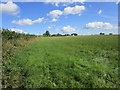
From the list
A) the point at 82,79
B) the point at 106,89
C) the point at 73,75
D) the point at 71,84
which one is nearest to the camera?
the point at 106,89

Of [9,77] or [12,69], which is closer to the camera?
[9,77]

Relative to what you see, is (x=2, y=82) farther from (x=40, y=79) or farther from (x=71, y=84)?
(x=71, y=84)

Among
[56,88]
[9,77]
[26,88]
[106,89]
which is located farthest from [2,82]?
[106,89]

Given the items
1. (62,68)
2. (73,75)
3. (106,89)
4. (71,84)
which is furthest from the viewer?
(62,68)

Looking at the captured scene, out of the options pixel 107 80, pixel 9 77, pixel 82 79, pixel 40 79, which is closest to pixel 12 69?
pixel 9 77

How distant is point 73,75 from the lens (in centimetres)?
572

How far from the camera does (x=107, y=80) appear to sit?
5.09 metres

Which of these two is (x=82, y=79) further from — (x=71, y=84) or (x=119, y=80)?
(x=119, y=80)

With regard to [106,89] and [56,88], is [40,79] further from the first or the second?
[106,89]

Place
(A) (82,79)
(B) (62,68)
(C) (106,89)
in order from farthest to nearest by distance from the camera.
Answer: (B) (62,68)
(A) (82,79)
(C) (106,89)

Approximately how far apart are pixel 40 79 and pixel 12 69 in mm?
2041

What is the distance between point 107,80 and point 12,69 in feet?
13.8

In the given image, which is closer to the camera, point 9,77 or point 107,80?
point 107,80

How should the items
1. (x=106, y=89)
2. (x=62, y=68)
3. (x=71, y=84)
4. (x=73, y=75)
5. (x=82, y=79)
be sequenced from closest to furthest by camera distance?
(x=106, y=89), (x=71, y=84), (x=82, y=79), (x=73, y=75), (x=62, y=68)
